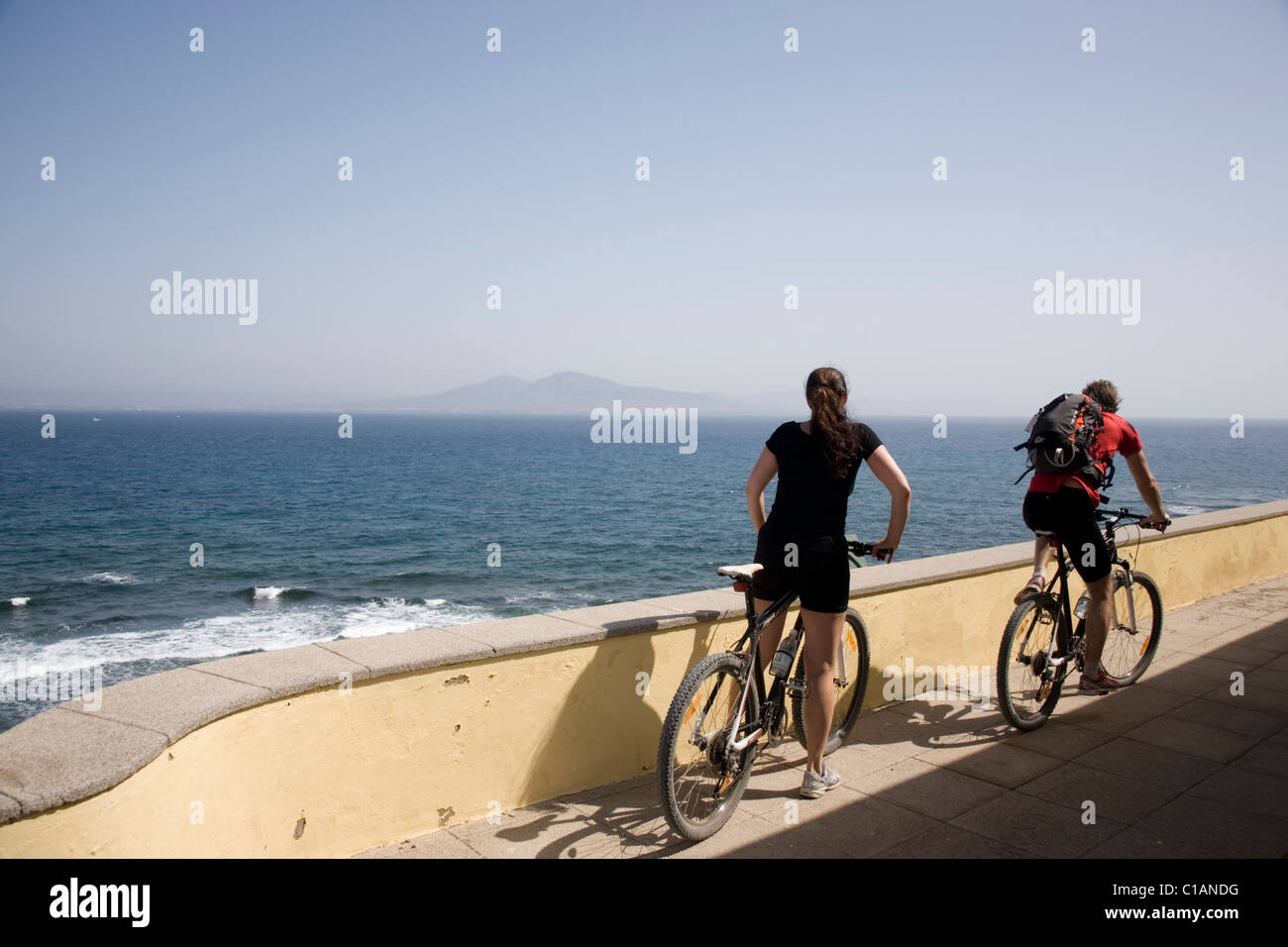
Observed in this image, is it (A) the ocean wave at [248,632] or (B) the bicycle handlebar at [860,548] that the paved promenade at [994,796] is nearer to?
(B) the bicycle handlebar at [860,548]

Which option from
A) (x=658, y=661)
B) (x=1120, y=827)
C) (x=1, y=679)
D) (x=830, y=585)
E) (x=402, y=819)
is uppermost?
(x=830, y=585)

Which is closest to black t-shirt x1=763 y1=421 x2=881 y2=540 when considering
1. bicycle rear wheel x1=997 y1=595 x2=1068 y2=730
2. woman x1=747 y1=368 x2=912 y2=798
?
woman x1=747 y1=368 x2=912 y2=798

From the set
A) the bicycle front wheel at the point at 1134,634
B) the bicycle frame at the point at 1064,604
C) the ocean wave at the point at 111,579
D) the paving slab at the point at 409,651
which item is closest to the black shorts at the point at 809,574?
the paving slab at the point at 409,651

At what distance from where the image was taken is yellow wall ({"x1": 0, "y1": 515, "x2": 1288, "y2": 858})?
2.45m

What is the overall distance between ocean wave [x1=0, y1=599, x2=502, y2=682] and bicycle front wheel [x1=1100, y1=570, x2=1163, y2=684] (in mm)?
18582

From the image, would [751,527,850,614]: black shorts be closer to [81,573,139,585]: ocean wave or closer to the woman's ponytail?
the woman's ponytail

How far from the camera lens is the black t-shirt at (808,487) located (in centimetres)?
365

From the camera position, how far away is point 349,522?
2092 inches

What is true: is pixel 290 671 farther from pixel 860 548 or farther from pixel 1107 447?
pixel 1107 447

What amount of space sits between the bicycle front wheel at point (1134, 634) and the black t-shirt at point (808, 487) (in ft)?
8.94
